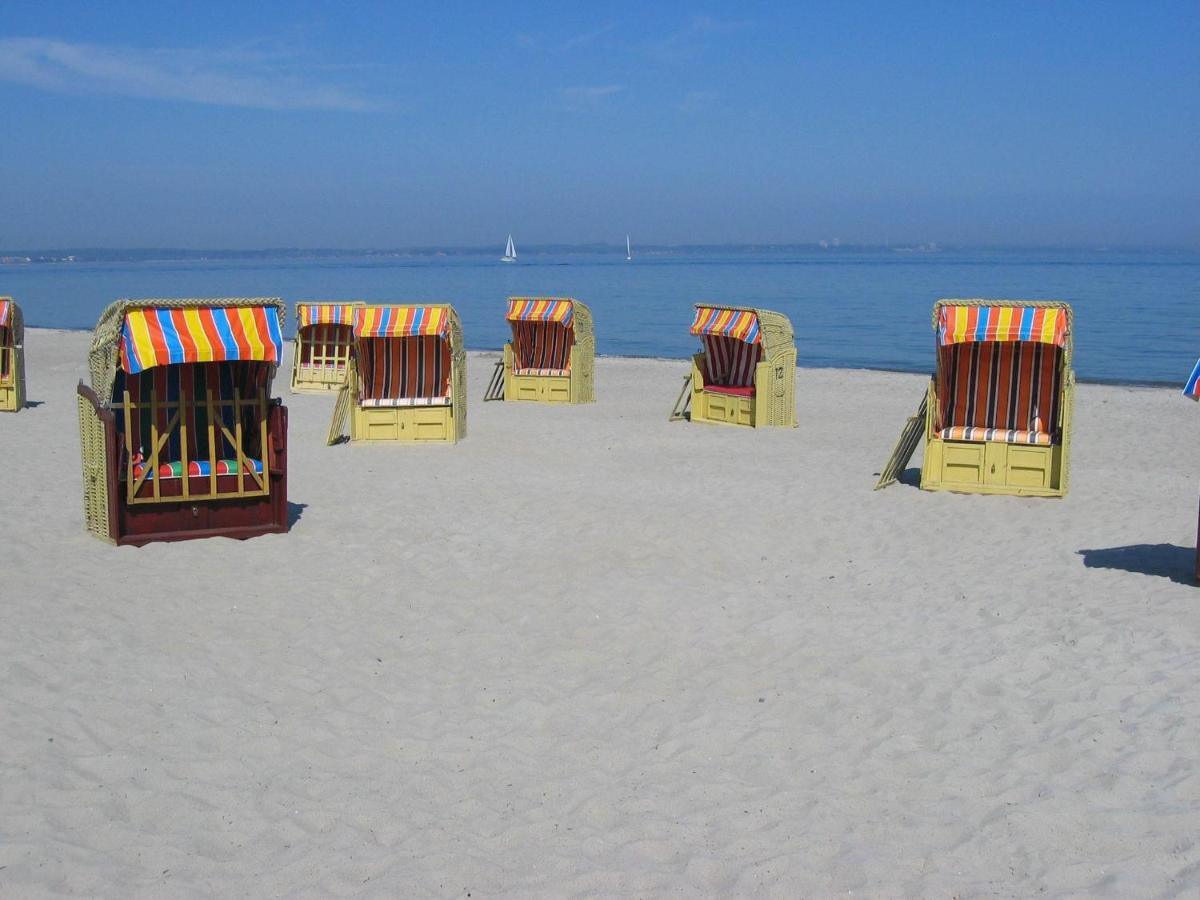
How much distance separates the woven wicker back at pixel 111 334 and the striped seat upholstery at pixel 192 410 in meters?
0.14

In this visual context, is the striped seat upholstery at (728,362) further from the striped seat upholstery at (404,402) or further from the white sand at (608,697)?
the white sand at (608,697)

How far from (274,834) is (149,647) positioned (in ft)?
7.66

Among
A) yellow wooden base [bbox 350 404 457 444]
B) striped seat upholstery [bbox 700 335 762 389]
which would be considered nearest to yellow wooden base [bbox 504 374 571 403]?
striped seat upholstery [bbox 700 335 762 389]

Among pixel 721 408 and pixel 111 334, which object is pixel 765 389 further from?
pixel 111 334

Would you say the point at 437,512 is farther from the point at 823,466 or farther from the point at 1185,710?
the point at 1185,710

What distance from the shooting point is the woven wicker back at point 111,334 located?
27.2ft

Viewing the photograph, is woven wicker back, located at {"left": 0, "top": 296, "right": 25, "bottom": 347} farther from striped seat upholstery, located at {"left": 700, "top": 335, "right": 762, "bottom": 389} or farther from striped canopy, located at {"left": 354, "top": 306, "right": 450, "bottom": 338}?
striped seat upholstery, located at {"left": 700, "top": 335, "right": 762, "bottom": 389}

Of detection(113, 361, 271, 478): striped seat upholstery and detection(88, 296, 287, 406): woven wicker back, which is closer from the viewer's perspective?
detection(88, 296, 287, 406): woven wicker back

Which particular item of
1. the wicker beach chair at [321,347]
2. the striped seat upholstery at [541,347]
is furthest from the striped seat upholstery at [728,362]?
the wicker beach chair at [321,347]

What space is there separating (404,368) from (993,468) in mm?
7098

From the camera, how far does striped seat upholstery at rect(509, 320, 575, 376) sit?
19.0m

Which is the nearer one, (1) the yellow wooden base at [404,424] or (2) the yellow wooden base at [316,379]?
(1) the yellow wooden base at [404,424]

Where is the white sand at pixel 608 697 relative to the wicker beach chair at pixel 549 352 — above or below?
below

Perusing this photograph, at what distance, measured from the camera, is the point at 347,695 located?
19.8 feet
